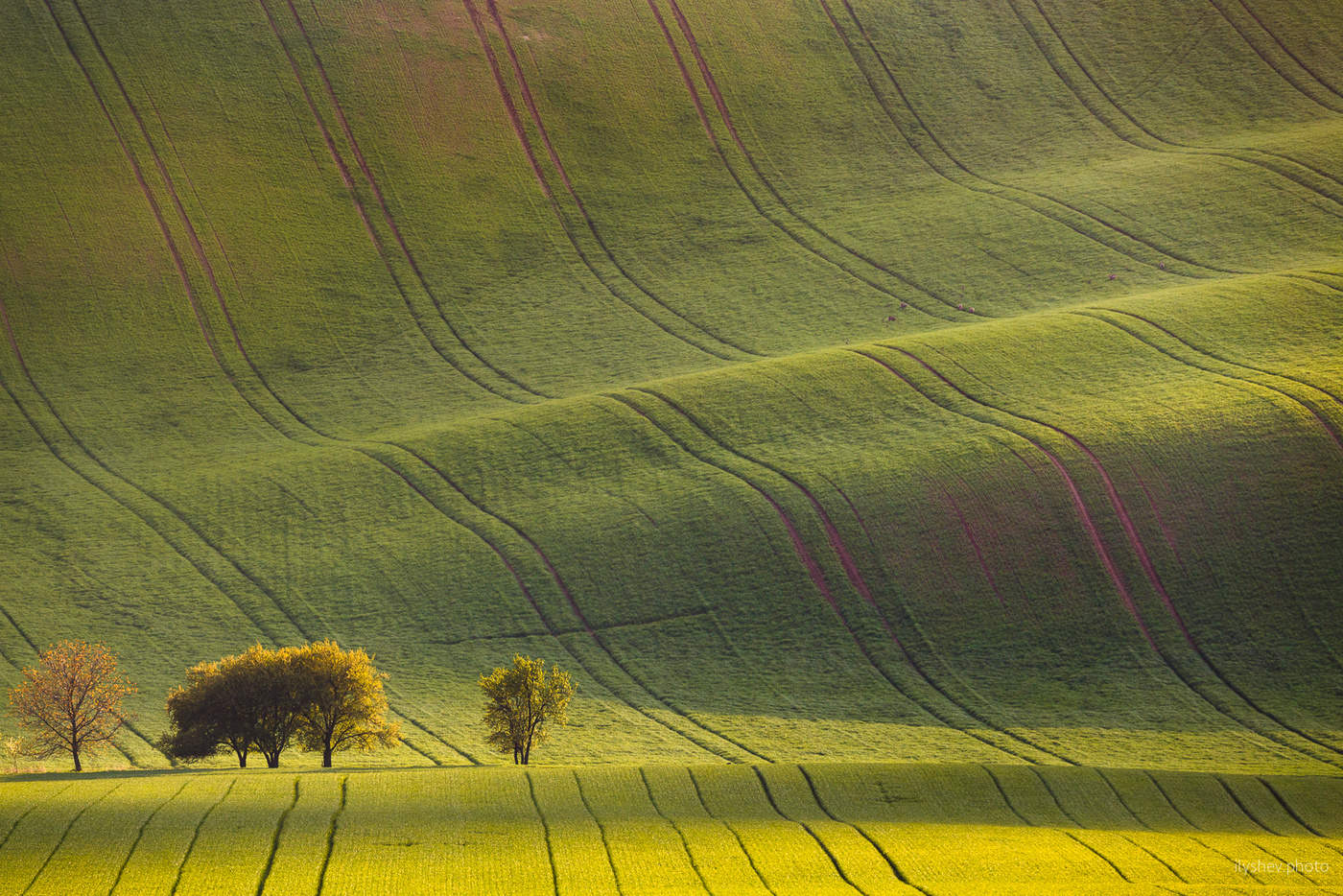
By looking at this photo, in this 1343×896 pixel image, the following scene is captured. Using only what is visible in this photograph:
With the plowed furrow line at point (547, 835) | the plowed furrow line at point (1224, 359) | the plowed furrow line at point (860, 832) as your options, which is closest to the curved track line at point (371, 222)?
the plowed furrow line at point (1224, 359)

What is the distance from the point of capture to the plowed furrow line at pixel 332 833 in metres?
24.4

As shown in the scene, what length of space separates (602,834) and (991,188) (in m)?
59.6

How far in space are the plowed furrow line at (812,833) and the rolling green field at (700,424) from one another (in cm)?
18

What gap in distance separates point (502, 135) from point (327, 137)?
11.1 metres

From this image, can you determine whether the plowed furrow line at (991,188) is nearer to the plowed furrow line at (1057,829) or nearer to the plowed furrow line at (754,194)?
the plowed furrow line at (754,194)

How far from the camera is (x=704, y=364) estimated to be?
6378 centimetres

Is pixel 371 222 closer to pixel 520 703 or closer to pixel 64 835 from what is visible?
pixel 520 703

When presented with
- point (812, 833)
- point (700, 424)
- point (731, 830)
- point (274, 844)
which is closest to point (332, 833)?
point (274, 844)

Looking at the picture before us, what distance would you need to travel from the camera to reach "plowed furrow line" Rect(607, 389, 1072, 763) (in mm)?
39844

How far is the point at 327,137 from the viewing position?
81312 millimetres

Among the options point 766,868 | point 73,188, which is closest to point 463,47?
point 73,188

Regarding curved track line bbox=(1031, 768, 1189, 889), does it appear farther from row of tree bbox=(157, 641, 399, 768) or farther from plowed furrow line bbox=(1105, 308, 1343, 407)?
plowed furrow line bbox=(1105, 308, 1343, 407)

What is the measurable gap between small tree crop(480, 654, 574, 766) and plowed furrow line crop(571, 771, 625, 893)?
191 inches

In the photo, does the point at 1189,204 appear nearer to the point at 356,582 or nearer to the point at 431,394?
the point at 431,394
